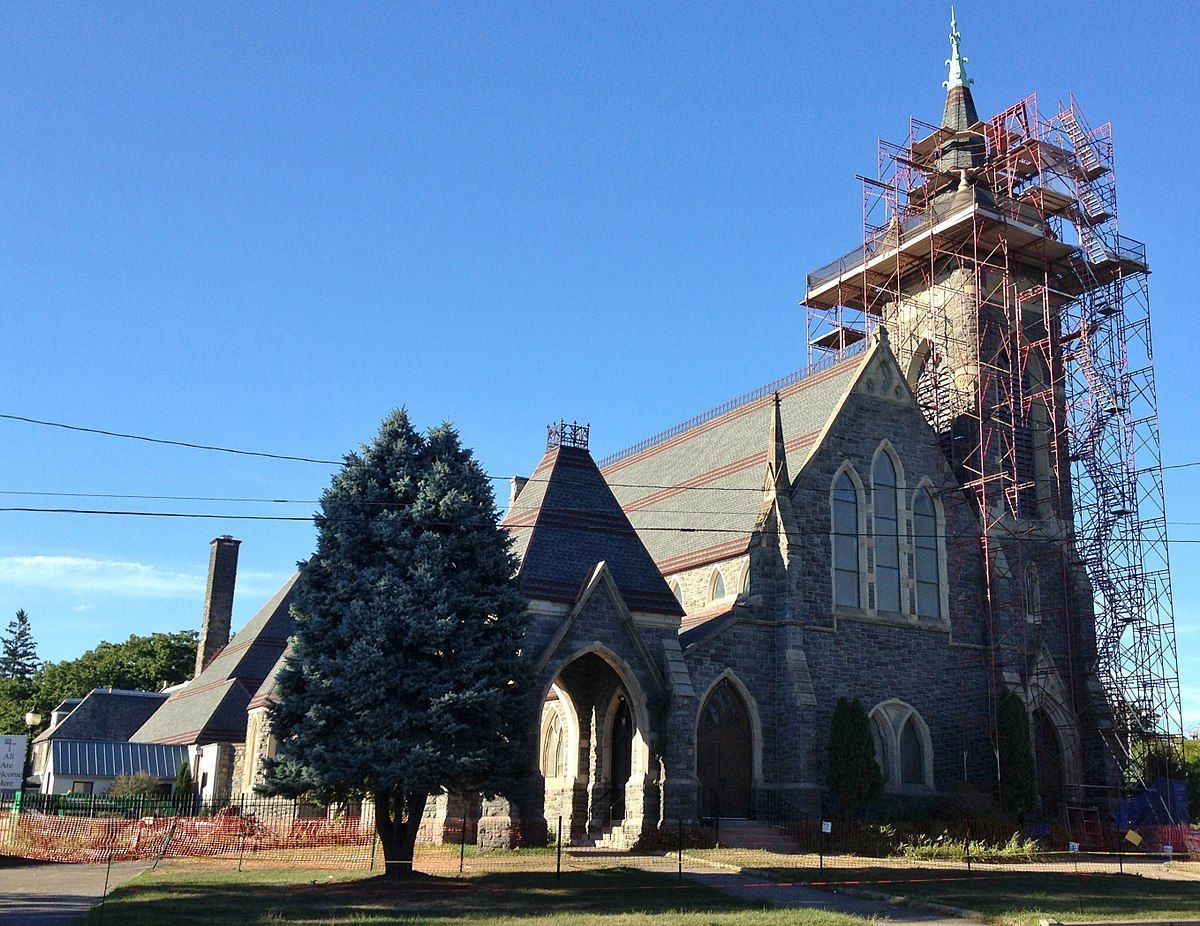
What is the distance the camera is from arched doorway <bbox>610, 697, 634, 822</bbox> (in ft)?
96.3

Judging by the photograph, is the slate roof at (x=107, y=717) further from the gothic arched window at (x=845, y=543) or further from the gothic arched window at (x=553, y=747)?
the gothic arched window at (x=845, y=543)

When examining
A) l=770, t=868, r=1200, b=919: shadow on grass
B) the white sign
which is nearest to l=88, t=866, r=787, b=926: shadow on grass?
l=770, t=868, r=1200, b=919: shadow on grass

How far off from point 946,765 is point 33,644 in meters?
130

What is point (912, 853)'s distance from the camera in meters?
26.5

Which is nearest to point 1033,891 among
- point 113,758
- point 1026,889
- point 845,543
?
point 1026,889

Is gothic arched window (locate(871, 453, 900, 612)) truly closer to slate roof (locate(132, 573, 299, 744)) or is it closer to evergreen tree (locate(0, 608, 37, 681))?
slate roof (locate(132, 573, 299, 744))

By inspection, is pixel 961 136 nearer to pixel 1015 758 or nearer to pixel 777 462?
pixel 777 462

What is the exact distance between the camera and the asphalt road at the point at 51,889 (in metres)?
15.7

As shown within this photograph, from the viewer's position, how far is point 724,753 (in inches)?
1158

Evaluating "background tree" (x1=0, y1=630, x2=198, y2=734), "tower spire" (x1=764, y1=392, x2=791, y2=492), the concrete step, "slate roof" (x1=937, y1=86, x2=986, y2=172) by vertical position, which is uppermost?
"slate roof" (x1=937, y1=86, x2=986, y2=172)

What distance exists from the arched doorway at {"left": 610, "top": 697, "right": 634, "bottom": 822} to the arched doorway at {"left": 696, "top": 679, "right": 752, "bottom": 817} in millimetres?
1699

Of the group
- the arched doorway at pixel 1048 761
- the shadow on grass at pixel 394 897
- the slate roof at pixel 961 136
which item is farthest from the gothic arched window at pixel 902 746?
the slate roof at pixel 961 136

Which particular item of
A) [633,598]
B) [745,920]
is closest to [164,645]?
[633,598]

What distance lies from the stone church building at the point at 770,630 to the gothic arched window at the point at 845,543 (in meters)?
0.05
